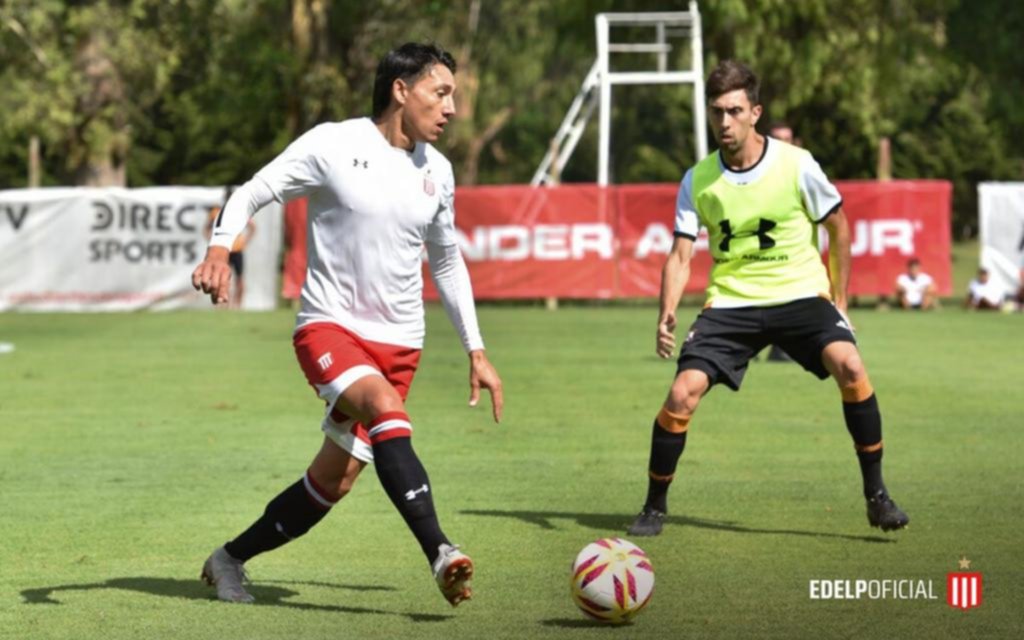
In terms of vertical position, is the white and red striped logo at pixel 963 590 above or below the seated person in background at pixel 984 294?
above

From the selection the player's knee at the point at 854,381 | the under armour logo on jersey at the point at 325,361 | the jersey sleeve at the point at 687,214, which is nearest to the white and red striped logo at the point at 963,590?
the player's knee at the point at 854,381

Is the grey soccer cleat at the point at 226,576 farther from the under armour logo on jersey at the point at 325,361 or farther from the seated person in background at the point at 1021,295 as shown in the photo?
the seated person in background at the point at 1021,295

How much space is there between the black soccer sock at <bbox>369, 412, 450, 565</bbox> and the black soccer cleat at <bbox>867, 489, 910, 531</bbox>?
2787 millimetres

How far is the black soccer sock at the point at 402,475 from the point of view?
23.4 ft

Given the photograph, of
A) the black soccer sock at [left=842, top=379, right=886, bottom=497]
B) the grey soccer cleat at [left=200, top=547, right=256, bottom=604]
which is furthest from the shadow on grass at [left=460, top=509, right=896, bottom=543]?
the grey soccer cleat at [left=200, top=547, right=256, bottom=604]

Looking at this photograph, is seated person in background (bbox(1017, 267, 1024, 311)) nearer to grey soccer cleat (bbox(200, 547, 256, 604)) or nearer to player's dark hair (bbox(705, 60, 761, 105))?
player's dark hair (bbox(705, 60, 761, 105))

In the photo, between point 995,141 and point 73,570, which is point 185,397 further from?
point 995,141

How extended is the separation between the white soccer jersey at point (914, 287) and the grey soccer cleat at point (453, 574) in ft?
82.7

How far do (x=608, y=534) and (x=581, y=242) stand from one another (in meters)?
22.5

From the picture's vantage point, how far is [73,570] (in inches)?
333

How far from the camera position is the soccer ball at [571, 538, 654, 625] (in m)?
7.23

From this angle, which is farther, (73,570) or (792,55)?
(792,55)

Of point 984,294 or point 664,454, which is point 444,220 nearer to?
point 664,454

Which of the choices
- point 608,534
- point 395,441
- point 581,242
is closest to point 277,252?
point 581,242
